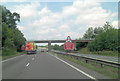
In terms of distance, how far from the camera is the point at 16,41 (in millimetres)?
55469

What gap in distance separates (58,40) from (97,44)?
836 inches

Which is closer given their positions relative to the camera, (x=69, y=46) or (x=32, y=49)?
(x=69, y=46)

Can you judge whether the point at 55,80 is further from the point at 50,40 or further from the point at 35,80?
the point at 50,40

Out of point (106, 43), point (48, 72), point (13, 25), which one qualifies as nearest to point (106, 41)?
point (106, 43)

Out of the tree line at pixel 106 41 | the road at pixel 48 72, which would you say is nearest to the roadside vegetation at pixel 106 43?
the tree line at pixel 106 41

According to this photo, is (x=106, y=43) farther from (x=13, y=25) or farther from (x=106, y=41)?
(x=13, y=25)

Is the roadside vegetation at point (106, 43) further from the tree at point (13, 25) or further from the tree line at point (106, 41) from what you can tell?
the tree at point (13, 25)

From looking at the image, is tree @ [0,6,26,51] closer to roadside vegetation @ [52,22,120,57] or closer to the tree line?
roadside vegetation @ [52,22,120,57]

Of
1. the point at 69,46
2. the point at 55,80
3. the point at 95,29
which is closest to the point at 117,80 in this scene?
the point at 55,80

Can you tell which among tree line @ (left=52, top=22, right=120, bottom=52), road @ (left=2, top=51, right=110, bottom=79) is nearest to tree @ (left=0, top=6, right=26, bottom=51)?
tree line @ (left=52, top=22, right=120, bottom=52)

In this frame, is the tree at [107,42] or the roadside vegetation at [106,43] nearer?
the roadside vegetation at [106,43]

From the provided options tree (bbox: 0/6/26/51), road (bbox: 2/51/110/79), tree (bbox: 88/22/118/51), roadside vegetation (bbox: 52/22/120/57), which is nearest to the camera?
road (bbox: 2/51/110/79)

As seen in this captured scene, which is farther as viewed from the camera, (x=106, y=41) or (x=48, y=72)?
(x=106, y=41)

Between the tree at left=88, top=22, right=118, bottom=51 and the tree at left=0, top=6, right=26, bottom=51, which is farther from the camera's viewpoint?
the tree at left=0, top=6, right=26, bottom=51
